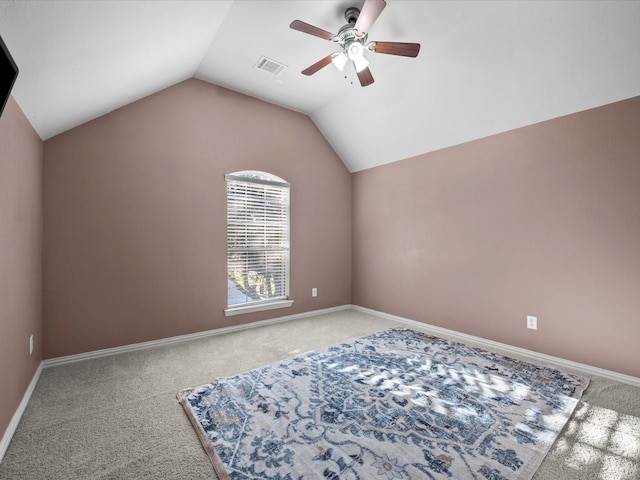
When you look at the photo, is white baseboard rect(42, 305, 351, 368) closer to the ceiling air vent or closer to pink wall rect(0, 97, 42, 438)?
pink wall rect(0, 97, 42, 438)

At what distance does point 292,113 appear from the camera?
4.44 m

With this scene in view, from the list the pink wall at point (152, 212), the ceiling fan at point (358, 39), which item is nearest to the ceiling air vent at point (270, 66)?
the pink wall at point (152, 212)

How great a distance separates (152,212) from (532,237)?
4051mm

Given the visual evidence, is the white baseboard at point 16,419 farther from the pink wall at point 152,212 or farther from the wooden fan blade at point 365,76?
the wooden fan blade at point 365,76

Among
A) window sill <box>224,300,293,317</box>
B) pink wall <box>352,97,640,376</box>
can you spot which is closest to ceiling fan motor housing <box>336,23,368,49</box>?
pink wall <box>352,97,640,376</box>

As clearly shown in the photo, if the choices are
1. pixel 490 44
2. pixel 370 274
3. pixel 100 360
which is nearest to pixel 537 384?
pixel 370 274

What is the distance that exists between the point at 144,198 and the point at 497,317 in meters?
4.11

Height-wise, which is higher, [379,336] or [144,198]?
[144,198]

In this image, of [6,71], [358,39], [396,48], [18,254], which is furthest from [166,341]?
[396,48]

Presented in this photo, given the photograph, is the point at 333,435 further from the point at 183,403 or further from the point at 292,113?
the point at 292,113

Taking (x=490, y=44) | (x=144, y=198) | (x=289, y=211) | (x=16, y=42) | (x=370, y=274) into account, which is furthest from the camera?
(x=370, y=274)

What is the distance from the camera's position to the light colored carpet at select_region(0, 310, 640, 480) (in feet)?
5.05

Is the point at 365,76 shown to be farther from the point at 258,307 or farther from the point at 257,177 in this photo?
the point at 258,307

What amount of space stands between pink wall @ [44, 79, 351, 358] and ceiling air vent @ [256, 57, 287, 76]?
2.27ft
